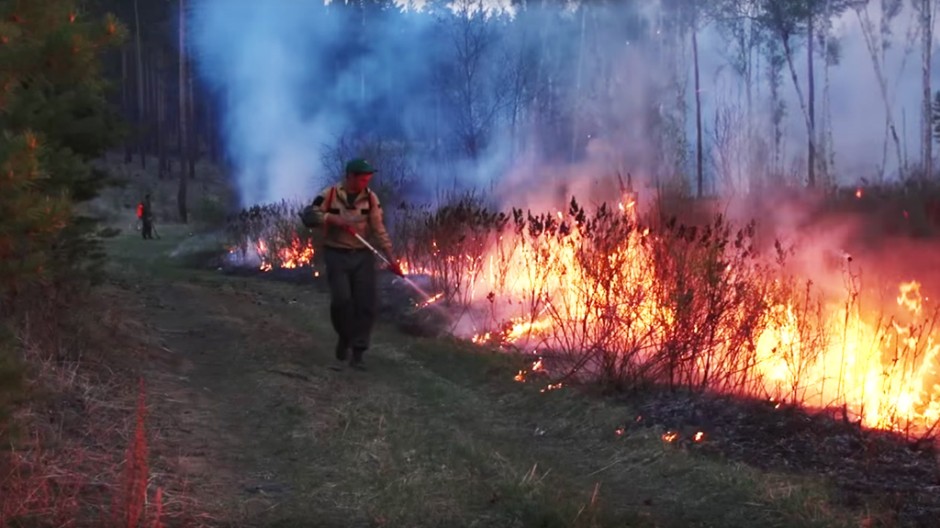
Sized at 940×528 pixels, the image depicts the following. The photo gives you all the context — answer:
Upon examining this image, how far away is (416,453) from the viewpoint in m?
5.23

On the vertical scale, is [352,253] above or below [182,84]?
below

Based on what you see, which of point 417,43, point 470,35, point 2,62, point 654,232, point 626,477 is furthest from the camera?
point 417,43

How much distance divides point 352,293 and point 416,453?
295cm

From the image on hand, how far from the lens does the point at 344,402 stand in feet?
21.3

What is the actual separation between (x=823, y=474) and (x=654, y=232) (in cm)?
275

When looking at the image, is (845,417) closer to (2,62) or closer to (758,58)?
(2,62)

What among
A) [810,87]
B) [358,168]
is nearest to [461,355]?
[358,168]

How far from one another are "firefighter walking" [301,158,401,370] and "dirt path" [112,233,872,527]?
16.8 inches

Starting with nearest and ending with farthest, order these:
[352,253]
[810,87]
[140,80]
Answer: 1. [352,253]
2. [810,87]
3. [140,80]

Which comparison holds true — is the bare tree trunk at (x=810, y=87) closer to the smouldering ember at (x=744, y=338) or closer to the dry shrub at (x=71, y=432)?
the smouldering ember at (x=744, y=338)

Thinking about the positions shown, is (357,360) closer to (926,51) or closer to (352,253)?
(352,253)

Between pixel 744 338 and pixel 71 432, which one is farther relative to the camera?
pixel 744 338

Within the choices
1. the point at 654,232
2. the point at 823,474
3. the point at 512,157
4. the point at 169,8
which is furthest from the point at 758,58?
the point at 823,474

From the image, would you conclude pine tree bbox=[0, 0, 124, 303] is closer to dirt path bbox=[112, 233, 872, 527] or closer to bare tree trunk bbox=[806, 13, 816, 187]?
dirt path bbox=[112, 233, 872, 527]
